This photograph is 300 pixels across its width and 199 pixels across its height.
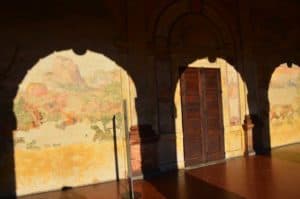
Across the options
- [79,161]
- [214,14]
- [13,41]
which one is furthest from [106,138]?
[214,14]

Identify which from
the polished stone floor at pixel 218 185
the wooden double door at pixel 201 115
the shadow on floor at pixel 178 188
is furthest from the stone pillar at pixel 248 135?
the shadow on floor at pixel 178 188

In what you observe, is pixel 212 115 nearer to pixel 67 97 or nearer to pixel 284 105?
pixel 284 105

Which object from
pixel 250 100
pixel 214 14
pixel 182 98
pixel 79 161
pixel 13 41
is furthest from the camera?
pixel 250 100

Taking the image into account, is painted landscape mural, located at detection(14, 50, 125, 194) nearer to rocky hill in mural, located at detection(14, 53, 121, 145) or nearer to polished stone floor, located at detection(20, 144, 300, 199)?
rocky hill in mural, located at detection(14, 53, 121, 145)

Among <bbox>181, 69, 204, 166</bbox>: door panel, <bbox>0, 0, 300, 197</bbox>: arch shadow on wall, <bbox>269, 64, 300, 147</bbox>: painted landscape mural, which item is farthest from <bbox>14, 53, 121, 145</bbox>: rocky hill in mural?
<bbox>269, 64, 300, 147</bbox>: painted landscape mural

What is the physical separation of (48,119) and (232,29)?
5.17 metres

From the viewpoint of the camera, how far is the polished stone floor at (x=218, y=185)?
19.3 feet

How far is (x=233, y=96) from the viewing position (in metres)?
9.13

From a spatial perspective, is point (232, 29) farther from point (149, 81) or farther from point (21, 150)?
point (21, 150)

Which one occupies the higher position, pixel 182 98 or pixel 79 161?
pixel 182 98

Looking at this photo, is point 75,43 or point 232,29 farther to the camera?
point 232,29

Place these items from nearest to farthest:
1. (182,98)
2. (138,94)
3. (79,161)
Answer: (79,161) → (138,94) → (182,98)

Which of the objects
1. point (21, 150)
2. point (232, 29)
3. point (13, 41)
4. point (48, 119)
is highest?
point (232, 29)

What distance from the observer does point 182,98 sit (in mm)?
8133
